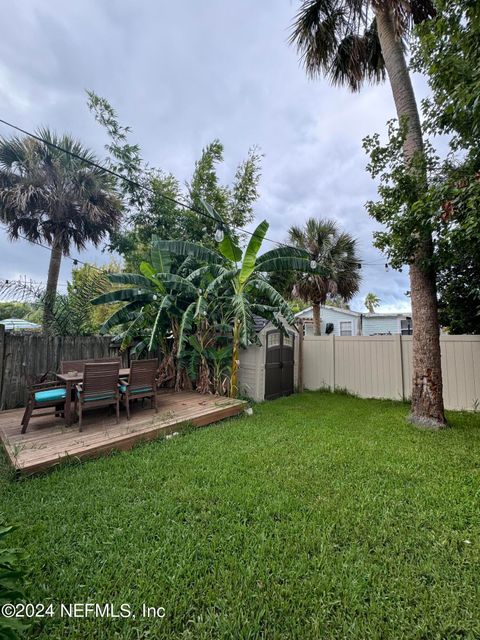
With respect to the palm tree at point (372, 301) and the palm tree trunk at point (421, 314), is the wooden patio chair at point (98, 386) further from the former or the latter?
the palm tree at point (372, 301)

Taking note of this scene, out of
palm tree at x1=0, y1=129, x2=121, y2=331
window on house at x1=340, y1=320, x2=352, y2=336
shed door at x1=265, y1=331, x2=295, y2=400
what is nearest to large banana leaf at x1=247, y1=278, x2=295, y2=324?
shed door at x1=265, y1=331, x2=295, y2=400

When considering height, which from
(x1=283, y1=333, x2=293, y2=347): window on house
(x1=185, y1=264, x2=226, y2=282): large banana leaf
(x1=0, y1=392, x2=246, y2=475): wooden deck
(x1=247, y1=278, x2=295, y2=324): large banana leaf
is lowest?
(x1=0, y1=392, x2=246, y2=475): wooden deck

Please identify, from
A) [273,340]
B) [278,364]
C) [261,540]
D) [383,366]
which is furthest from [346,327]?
[261,540]

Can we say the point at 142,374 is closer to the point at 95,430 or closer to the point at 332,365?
the point at 95,430

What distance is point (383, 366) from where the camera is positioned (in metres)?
7.75

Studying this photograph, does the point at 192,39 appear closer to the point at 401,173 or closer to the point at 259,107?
the point at 259,107

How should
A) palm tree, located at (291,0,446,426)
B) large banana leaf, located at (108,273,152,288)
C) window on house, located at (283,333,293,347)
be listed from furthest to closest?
window on house, located at (283,333,293,347) → large banana leaf, located at (108,273,152,288) → palm tree, located at (291,0,446,426)

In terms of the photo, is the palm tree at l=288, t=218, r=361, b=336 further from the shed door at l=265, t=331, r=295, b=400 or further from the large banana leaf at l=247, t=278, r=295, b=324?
the large banana leaf at l=247, t=278, r=295, b=324

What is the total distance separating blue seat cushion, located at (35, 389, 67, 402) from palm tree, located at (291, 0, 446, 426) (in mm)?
6649

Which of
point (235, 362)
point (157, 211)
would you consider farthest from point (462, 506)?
point (157, 211)

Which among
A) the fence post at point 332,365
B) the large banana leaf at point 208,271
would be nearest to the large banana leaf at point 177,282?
the large banana leaf at point 208,271

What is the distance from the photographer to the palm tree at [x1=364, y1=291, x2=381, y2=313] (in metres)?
31.2

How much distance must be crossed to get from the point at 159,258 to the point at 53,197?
397 centimetres

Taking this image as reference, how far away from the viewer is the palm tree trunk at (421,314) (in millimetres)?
5207
